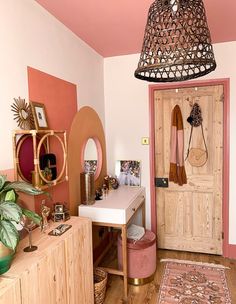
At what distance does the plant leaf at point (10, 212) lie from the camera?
3.78ft

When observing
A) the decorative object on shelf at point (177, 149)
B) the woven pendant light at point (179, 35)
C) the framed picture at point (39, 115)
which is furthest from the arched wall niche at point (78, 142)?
the woven pendant light at point (179, 35)

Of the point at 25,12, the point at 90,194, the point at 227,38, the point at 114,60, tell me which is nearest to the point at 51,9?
the point at 25,12

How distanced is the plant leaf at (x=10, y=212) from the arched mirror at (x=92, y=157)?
145 centimetres

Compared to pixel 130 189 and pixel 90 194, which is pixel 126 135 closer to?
pixel 130 189

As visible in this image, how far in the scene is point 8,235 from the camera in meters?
1.15

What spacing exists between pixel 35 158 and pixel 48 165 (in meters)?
0.28

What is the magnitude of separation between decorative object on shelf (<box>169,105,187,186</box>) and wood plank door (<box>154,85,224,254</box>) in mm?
50

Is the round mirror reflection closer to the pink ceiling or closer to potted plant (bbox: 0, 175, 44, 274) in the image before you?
the pink ceiling

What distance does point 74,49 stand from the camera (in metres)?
2.50

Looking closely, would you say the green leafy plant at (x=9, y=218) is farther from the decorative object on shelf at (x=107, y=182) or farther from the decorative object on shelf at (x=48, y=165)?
the decorative object on shelf at (x=107, y=182)

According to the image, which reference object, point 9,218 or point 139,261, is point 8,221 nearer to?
point 9,218

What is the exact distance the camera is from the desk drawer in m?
2.34

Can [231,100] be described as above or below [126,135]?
above

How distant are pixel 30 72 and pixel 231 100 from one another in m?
2.19
